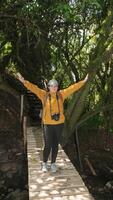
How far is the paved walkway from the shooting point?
25.6 ft

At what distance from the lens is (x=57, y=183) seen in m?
8.35

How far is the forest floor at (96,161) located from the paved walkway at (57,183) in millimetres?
3777

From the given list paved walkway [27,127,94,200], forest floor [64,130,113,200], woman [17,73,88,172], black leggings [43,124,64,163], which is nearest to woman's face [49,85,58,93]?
woman [17,73,88,172]

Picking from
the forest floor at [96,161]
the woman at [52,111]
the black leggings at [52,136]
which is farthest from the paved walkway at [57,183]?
the forest floor at [96,161]

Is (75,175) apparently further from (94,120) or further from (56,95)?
(94,120)

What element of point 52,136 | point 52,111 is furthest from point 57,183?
point 52,111

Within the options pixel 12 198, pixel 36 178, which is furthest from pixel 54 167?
pixel 12 198

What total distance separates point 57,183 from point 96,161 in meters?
7.48

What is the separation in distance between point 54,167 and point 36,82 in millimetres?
7915

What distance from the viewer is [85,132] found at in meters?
17.1

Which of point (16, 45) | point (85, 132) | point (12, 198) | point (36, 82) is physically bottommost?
point (12, 198)

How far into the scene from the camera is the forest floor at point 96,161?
44.6ft

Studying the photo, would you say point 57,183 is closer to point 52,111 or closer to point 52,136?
point 52,136

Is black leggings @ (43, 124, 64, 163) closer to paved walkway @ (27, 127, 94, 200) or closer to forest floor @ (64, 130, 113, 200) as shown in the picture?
paved walkway @ (27, 127, 94, 200)
